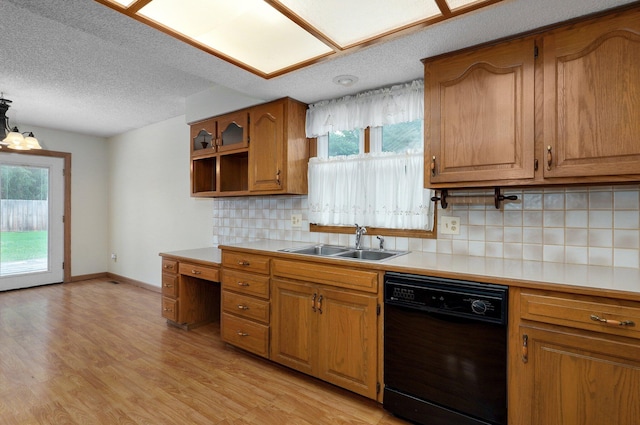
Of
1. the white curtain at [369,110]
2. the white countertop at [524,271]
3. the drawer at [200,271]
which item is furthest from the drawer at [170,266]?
the white curtain at [369,110]

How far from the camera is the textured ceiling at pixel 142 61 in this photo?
5.29 ft

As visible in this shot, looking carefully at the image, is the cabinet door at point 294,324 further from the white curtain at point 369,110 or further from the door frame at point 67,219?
the door frame at point 67,219

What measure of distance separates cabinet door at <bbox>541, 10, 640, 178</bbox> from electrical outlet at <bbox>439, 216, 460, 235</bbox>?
0.67 metres

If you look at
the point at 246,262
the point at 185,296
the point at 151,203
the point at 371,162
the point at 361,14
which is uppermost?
the point at 361,14

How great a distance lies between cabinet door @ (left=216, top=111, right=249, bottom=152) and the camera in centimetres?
308

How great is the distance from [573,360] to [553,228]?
814 millimetres

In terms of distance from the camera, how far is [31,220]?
5.02 meters

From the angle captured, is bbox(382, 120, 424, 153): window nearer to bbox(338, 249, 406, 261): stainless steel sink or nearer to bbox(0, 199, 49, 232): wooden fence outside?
bbox(338, 249, 406, 261): stainless steel sink

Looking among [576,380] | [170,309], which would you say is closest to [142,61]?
[170,309]

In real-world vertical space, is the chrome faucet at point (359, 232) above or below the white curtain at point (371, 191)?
below

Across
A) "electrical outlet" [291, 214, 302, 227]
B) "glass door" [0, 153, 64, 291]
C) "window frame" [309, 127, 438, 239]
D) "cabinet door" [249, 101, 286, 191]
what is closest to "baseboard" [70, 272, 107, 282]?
"glass door" [0, 153, 64, 291]

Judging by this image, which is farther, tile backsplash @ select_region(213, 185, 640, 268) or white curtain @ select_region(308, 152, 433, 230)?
white curtain @ select_region(308, 152, 433, 230)

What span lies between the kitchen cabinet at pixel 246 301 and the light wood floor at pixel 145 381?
0.18 m

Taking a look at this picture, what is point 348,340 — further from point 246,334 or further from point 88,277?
point 88,277
